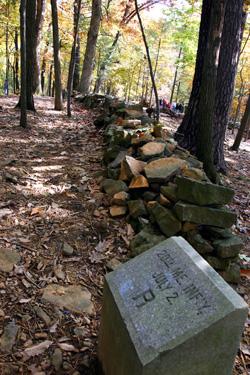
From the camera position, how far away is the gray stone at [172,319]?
176 centimetres

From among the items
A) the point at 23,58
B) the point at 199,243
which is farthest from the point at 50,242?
the point at 23,58

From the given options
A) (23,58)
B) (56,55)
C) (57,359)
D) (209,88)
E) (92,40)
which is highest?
(92,40)

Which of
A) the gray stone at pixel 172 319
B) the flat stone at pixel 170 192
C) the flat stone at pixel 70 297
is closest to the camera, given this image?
the gray stone at pixel 172 319

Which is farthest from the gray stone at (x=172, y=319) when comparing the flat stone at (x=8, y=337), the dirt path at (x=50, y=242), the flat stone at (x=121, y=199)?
the flat stone at (x=121, y=199)

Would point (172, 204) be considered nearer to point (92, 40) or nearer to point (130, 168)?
point (130, 168)

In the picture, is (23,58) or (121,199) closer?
(121,199)

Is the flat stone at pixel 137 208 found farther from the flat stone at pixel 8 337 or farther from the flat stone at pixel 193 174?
the flat stone at pixel 8 337

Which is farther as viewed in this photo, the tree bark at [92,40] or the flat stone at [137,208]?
the tree bark at [92,40]

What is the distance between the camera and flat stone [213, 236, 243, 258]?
3705mm

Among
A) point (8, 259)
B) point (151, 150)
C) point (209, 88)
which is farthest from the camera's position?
point (209, 88)

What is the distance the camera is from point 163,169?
440 centimetres

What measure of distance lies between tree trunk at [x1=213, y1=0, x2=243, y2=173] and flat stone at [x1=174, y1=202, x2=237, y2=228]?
3636 mm

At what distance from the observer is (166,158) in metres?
4.64

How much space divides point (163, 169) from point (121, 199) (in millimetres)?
679
